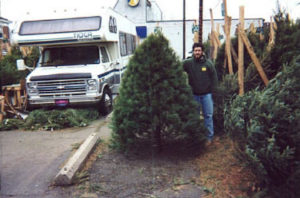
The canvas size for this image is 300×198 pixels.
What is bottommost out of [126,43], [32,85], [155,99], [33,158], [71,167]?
[33,158]

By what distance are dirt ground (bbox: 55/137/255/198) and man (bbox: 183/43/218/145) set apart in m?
0.67

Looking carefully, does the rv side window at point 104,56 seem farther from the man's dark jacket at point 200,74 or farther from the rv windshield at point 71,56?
the man's dark jacket at point 200,74

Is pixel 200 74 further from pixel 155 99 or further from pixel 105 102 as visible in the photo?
pixel 105 102

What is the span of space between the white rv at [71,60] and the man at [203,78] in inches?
157

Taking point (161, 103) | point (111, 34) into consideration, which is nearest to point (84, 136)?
point (161, 103)

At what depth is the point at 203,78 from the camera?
18.2ft

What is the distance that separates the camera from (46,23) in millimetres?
9500

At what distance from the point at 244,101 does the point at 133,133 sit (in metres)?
1.79

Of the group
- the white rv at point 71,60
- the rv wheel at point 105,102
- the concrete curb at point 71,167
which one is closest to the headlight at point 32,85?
the white rv at point 71,60

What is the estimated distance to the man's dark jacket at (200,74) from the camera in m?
5.55

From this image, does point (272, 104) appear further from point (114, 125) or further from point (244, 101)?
point (114, 125)

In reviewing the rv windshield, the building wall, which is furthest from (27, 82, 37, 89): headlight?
the building wall

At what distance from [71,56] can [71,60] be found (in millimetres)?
143

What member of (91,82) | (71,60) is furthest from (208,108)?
(71,60)
